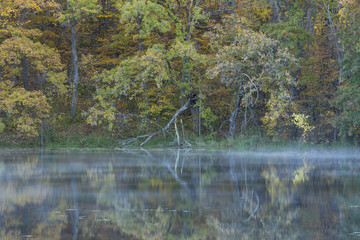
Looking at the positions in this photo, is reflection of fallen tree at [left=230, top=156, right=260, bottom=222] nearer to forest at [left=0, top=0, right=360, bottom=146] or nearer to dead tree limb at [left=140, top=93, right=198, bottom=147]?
forest at [left=0, top=0, right=360, bottom=146]

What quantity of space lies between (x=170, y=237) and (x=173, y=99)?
28.0 meters

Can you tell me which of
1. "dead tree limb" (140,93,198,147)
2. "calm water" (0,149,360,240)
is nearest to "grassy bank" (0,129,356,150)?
"dead tree limb" (140,93,198,147)

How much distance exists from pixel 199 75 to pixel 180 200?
70.2 ft

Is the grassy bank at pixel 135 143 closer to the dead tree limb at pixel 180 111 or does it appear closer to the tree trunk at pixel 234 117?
the dead tree limb at pixel 180 111

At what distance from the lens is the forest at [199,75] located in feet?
93.9

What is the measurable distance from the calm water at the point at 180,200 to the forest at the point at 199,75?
361 inches

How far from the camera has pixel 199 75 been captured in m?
32.5

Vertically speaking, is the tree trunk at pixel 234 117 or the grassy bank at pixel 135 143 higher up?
the tree trunk at pixel 234 117

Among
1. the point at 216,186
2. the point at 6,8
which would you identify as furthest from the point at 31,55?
the point at 216,186

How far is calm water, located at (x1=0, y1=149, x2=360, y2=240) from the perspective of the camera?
8.59 m

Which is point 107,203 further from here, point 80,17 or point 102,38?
point 102,38

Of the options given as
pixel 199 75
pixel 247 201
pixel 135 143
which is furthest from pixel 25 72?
pixel 247 201

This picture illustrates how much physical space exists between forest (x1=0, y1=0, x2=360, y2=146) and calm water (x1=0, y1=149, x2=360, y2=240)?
9160 mm

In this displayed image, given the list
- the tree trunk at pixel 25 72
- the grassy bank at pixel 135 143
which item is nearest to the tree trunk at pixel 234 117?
the grassy bank at pixel 135 143
